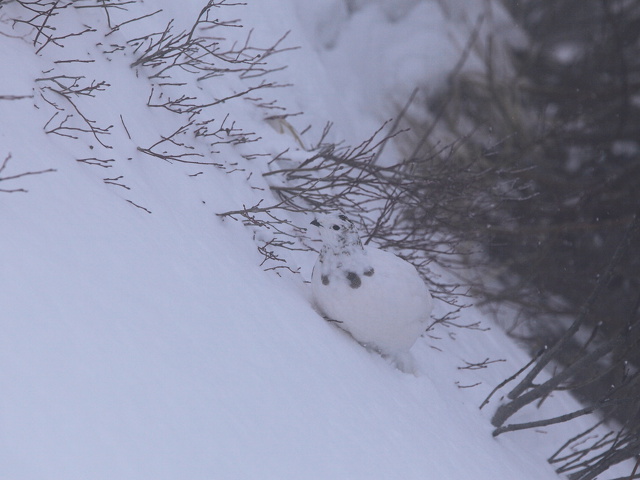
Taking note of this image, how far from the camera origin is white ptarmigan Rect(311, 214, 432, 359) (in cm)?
376

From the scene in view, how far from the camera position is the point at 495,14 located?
781 cm

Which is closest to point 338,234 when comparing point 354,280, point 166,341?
point 354,280

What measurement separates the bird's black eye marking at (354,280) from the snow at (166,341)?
27cm

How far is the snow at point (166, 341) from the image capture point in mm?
2297

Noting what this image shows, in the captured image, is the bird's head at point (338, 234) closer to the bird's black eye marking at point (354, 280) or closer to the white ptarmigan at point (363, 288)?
the white ptarmigan at point (363, 288)

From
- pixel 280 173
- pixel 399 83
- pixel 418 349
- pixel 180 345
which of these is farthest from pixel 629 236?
pixel 399 83

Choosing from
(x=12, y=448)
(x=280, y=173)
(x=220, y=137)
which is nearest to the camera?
(x=12, y=448)

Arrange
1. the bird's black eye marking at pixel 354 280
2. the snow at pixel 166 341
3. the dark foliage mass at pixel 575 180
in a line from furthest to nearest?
the dark foliage mass at pixel 575 180 < the bird's black eye marking at pixel 354 280 < the snow at pixel 166 341

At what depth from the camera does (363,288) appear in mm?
3746

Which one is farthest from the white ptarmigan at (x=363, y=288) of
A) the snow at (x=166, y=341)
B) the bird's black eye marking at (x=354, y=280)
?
the snow at (x=166, y=341)

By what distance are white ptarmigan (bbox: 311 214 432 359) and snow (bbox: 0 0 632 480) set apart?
130 millimetres

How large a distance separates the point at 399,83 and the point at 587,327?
3.12 metres

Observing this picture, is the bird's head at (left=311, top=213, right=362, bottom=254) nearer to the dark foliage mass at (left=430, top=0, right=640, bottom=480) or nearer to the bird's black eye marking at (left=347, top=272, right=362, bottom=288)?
the bird's black eye marking at (left=347, top=272, right=362, bottom=288)

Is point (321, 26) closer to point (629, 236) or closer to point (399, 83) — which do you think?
point (399, 83)
